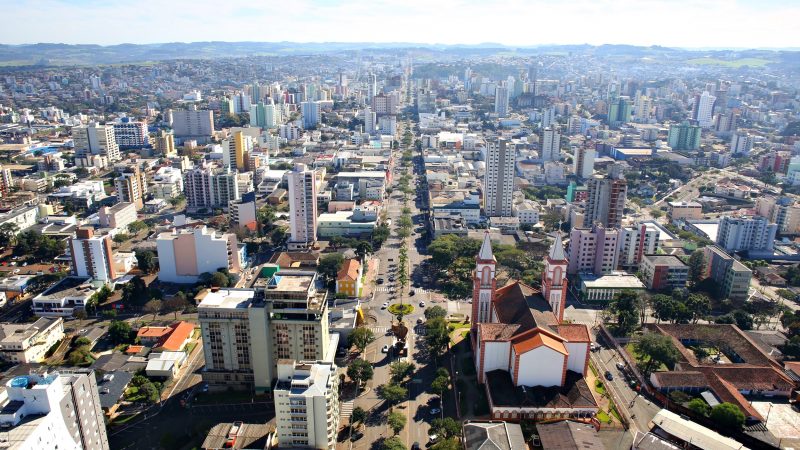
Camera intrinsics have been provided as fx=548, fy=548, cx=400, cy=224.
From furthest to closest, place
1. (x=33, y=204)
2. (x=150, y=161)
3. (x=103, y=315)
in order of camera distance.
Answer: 1. (x=150, y=161)
2. (x=33, y=204)
3. (x=103, y=315)

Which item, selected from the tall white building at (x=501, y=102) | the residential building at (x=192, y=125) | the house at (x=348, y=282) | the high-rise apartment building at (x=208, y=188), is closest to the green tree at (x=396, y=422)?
the house at (x=348, y=282)

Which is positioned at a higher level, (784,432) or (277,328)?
(277,328)

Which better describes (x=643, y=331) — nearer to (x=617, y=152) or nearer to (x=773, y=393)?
(x=773, y=393)

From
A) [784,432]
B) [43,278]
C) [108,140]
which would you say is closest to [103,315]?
[43,278]

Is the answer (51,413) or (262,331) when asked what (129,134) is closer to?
(262,331)

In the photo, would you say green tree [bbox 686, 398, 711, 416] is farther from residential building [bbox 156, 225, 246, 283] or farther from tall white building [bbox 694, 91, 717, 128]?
tall white building [bbox 694, 91, 717, 128]

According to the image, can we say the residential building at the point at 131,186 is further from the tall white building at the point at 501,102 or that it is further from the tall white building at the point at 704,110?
the tall white building at the point at 704,110
